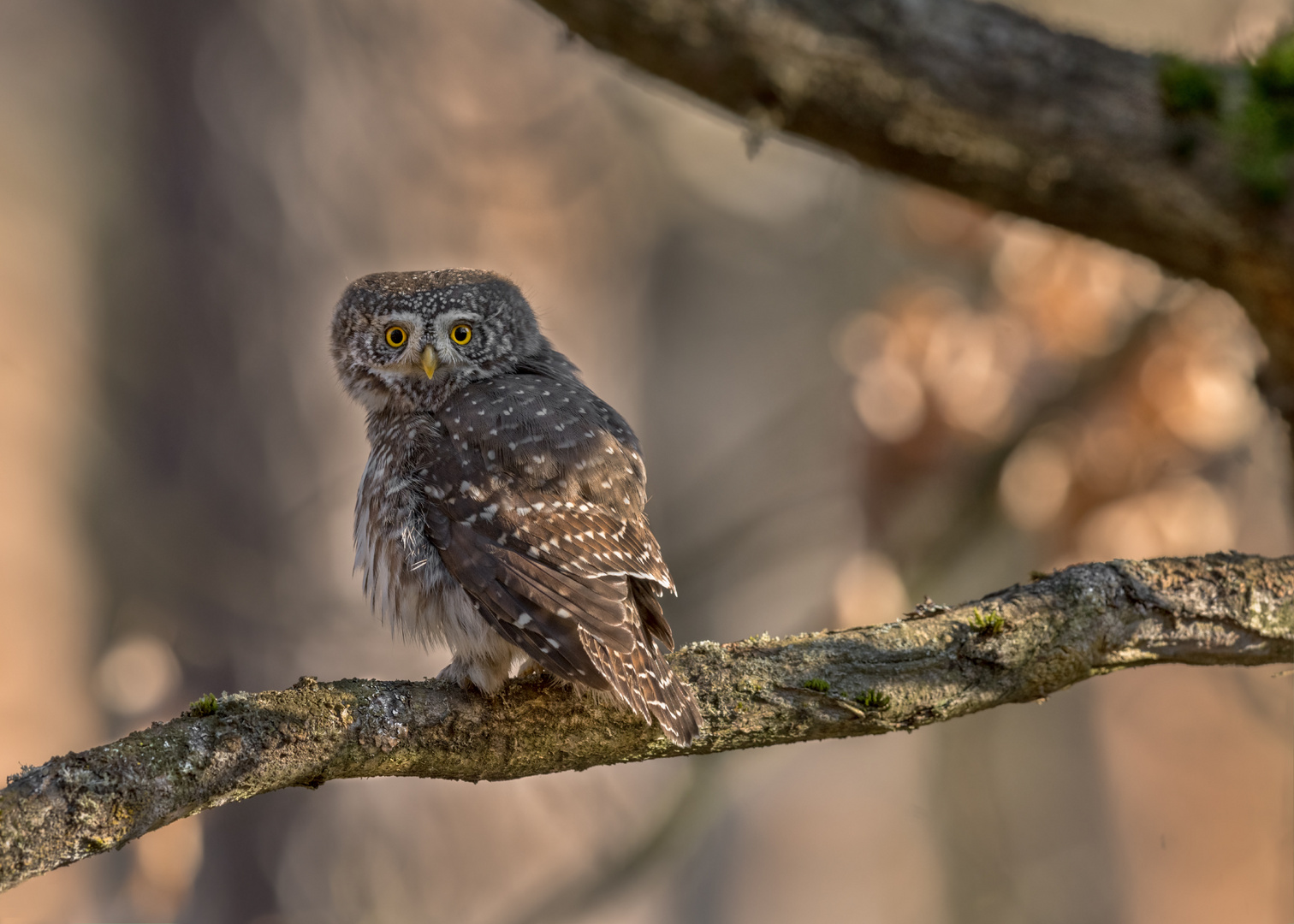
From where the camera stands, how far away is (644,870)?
6.12m

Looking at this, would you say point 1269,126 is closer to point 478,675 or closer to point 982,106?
point 982,106

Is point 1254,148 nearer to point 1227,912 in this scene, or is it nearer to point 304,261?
point 304,261

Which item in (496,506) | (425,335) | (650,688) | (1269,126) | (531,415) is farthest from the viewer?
(1269,126)

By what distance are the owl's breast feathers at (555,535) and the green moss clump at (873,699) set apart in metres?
0.54

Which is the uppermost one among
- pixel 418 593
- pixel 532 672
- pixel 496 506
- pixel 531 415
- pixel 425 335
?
pixel 425 335

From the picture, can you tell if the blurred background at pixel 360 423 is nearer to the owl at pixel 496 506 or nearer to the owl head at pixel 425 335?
the owl head at pixel 425 335

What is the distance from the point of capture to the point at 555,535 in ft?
11.0

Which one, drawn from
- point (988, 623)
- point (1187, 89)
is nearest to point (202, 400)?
point (988, 623)

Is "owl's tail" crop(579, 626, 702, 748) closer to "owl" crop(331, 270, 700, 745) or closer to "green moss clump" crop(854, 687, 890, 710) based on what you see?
"owl" crop(331, 270, 700, 745)

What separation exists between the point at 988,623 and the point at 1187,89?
8.79 feet

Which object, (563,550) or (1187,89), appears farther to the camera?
(1187,89)

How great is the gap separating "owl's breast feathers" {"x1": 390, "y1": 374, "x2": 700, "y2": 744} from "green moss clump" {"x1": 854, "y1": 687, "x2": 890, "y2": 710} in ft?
1.76

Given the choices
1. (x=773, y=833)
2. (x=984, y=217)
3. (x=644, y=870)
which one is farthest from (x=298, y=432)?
(x=773, y=833)

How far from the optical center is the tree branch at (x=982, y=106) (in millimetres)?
4137
